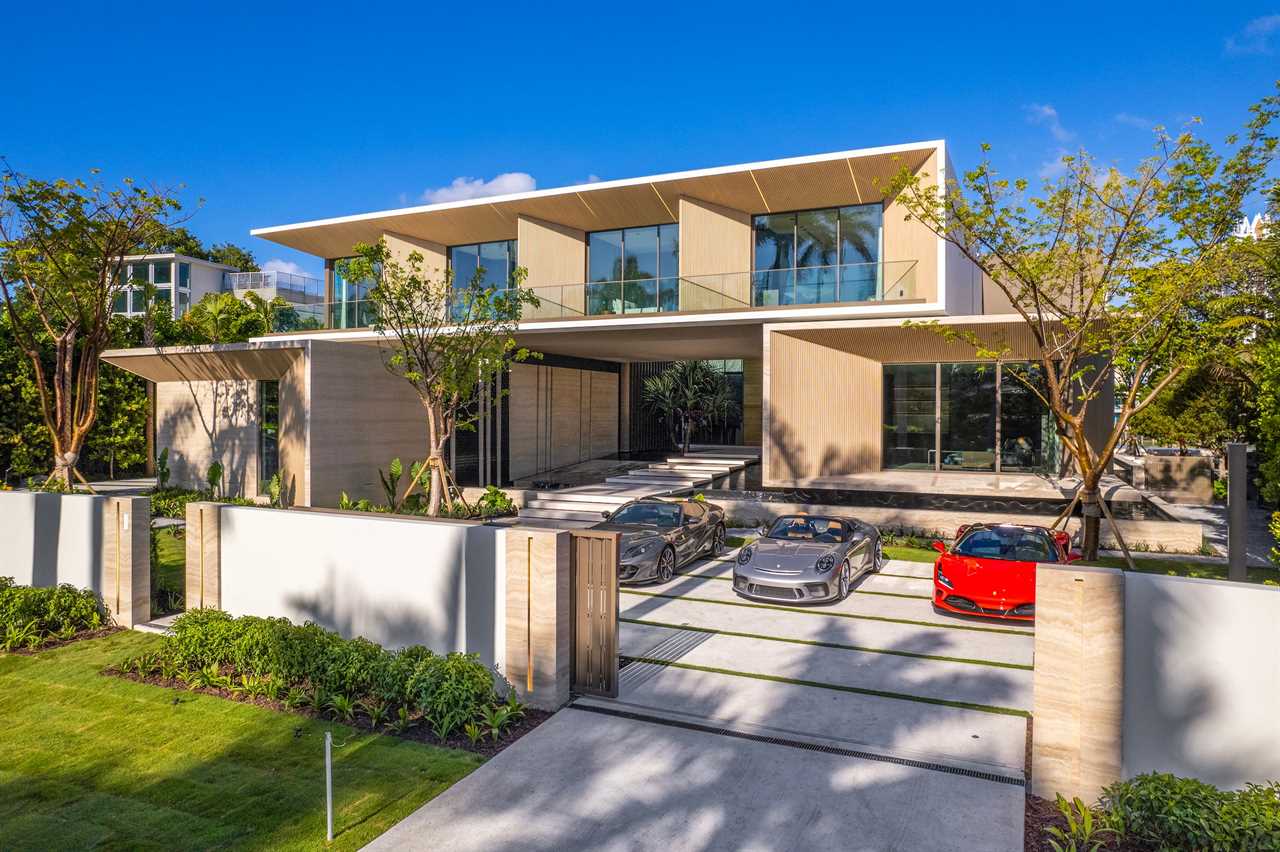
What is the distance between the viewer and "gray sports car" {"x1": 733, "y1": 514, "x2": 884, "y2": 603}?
34.7 feet

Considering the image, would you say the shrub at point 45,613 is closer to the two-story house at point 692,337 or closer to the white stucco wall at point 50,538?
the white stucco wall at point 50,538

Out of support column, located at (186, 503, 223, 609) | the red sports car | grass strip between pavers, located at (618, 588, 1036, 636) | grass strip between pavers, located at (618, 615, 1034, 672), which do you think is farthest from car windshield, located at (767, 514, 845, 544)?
support column, located at (186, 503, 223, 609)

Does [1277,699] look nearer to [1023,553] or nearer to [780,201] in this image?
[1023,553]

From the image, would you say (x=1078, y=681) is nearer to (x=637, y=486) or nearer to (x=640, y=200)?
(x=637, y=486)

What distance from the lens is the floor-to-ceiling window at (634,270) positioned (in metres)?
19.3

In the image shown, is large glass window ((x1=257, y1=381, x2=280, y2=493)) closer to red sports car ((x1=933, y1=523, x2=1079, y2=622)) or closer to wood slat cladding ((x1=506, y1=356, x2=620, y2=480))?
wood slat cladding ((x1=506, y1=356, x2=620, y2=480))

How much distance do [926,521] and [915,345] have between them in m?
4.70

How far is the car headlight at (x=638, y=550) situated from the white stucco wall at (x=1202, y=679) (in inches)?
300

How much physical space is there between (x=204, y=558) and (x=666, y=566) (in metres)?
6.69

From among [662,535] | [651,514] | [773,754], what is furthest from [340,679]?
[651,514]

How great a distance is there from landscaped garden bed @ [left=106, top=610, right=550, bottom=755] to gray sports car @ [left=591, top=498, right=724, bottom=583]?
15.1 ft

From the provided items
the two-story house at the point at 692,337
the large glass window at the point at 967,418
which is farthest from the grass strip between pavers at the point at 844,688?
the large glass window at the point at 967,418

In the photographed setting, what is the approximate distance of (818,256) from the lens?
64.3ft

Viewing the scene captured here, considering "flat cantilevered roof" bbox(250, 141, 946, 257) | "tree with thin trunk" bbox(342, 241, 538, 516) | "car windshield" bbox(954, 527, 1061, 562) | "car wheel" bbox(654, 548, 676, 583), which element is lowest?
"car wheel" bbox(654, 548, 676, 583)
